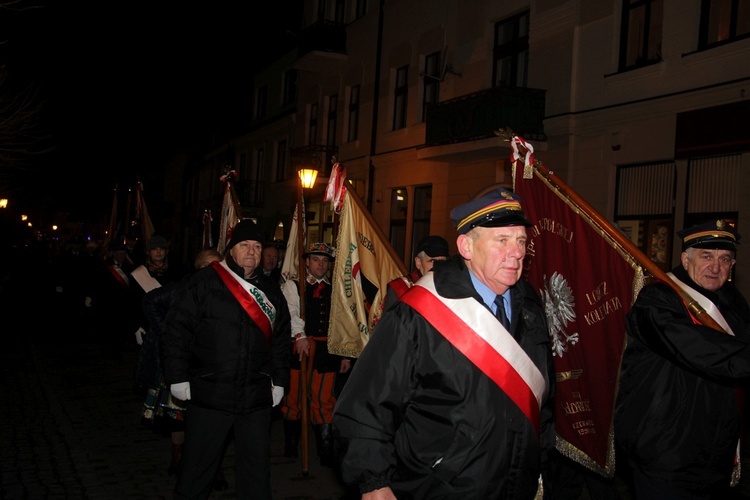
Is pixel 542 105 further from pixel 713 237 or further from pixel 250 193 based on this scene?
pixel 250 193

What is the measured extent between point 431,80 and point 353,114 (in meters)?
5.13

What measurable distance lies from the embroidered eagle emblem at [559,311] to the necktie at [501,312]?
4.68ft

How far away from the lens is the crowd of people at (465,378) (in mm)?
2803

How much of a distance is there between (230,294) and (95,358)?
8.49m

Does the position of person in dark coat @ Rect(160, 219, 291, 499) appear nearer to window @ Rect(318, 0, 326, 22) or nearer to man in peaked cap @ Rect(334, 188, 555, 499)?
man in peaked cap @ Rect(334, 188, 555, 499)

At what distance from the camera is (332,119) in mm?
25375

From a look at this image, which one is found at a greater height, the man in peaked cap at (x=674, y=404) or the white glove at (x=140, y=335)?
the man in peaked cap at (x=674, y=404)

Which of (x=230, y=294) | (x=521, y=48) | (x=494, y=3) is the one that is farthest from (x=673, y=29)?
(x=230, y=294)

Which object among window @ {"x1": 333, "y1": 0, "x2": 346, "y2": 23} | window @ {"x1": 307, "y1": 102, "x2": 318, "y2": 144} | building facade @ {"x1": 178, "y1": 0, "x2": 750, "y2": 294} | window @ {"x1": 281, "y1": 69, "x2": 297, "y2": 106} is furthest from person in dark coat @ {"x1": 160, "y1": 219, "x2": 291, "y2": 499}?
window @ {"x1": 281, "y1": 69, "x2": 297, "y2": 106}

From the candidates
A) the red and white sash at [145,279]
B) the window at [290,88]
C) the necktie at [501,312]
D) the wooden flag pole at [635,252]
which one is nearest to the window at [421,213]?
the red and white sash at [145,279]

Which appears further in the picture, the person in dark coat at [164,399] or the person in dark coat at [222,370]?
the person in dark coat at [164,399]

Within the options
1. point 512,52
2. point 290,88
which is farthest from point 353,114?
point 512,52

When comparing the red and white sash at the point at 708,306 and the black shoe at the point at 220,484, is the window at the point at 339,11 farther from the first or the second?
the red and white sash at the point at 708,306

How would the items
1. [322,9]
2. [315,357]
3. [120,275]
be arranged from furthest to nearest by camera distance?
[322,9] < [120,275] < [315,357]
